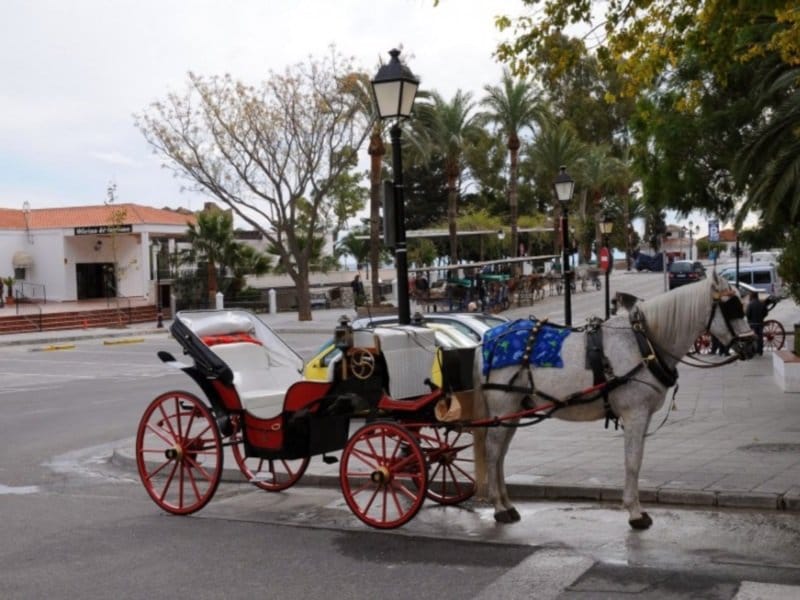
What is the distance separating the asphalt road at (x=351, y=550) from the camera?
22.4ft

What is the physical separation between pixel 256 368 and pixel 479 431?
2.79 meters

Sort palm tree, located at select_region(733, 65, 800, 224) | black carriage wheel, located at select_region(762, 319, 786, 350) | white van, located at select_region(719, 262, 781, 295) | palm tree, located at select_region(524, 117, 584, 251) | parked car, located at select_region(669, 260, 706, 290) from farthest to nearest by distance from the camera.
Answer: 1. palm tree, located at select_region(524, 117, 584, 251)
2. white van, located at select_region(719, 262, 781, 295)
3. parked car, located at select_region(669, 260, 706, 290)
4. black carriage wheel, located at select_region(762, 319, 786, 350)
5. palm tree, located at select_region(733, 65, 800, 224)

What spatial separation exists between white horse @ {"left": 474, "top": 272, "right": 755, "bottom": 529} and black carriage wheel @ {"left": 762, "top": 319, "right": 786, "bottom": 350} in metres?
17.7

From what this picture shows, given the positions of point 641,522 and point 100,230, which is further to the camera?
point 100,230

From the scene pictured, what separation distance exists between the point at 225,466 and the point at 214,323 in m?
1.98

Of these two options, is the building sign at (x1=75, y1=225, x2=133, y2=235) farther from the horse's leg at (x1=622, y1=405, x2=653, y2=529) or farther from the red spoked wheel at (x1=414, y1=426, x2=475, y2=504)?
the horse's leg at (x1=622, y1=405, x2=653, y2=529)

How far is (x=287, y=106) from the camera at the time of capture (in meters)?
45.3

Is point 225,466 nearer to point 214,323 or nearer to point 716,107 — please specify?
point 214,323

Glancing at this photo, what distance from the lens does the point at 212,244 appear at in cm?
5225

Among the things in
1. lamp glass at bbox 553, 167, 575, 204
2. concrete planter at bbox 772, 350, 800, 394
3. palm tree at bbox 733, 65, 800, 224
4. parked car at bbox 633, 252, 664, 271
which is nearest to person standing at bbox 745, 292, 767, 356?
palm tree at bbox 733, 65, 800, 224

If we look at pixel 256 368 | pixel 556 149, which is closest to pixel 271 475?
pixel 256 368

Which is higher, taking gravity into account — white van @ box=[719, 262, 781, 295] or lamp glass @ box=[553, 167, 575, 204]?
lamp glass @ box=[553, 167, 575, 204]

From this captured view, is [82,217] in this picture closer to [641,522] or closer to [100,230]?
[100,230]

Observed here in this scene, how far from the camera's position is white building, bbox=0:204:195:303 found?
54.5 meters
